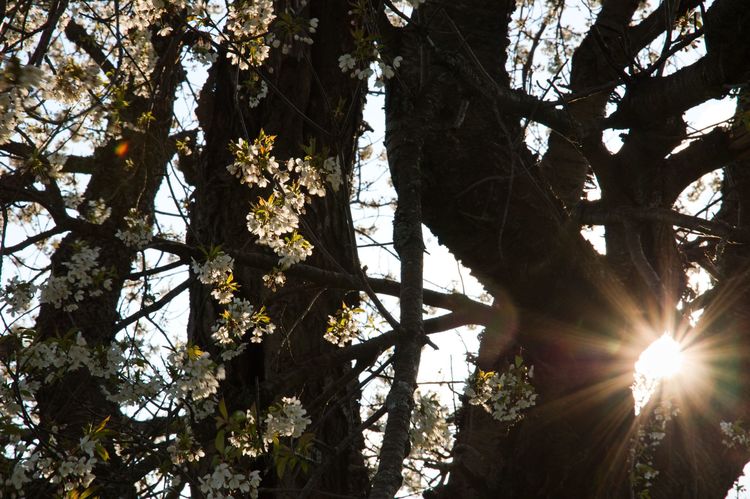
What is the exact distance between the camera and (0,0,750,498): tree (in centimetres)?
259

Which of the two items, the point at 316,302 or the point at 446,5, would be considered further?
the point at 316,302

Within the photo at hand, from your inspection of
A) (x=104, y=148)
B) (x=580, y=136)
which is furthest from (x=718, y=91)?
(x=104, y=148)

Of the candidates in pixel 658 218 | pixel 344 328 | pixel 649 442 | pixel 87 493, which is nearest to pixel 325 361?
pixel 344 328

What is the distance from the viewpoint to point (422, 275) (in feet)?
8.01

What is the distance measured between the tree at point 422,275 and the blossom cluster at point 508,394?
0.6 inches

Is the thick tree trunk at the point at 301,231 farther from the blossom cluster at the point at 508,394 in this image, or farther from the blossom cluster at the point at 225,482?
the blossom cluster at the point at 225,482

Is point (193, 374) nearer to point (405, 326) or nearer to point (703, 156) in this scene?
point (405, 326)

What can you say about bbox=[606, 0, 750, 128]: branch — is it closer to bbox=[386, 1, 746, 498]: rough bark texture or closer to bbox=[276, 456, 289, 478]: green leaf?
bbox=[386, 1, 746, 498]: rough bark texture

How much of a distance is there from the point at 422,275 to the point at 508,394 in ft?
3.42

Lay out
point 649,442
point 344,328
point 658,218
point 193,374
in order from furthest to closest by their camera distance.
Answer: point 649,442, point 344,328, point 658,218, point 193,374

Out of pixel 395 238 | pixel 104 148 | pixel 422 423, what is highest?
pixel 104 148

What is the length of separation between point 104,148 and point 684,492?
205 inches

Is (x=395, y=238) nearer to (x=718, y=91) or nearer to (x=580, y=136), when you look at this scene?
(x=580, y=136)

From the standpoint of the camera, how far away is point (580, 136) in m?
3.09
